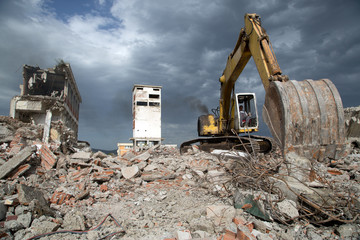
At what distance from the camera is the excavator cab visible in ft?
26.9

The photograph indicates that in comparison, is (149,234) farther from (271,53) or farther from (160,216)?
(271,53)

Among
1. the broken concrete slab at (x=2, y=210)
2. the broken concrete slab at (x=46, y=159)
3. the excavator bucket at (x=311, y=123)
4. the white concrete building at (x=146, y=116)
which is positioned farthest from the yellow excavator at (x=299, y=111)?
the white concrete building at (x=146, y=116)

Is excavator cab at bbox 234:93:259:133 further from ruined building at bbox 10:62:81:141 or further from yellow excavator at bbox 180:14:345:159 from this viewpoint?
ruined building at bbox 10:62:81:141

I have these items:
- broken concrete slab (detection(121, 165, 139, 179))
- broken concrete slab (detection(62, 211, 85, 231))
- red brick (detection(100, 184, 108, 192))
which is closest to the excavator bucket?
broken concrete slab (detection(121, 165, 139, 179))

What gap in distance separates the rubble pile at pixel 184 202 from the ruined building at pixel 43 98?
16.8ft

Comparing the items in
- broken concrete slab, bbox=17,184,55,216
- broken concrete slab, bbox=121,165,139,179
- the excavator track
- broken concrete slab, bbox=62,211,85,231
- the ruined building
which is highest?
the ruined building

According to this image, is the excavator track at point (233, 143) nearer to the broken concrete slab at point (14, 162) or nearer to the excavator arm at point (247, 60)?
the excavator arm at point (247, 60)

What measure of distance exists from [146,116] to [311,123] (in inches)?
519

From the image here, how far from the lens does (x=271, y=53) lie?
543 centimetres

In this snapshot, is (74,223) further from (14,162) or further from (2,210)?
(14,162)

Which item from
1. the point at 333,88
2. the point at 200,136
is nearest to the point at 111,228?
the point at 333,88

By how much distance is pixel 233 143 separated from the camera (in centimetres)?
871

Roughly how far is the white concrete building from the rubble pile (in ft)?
33.7

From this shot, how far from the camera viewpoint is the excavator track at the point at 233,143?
24.5 feet
